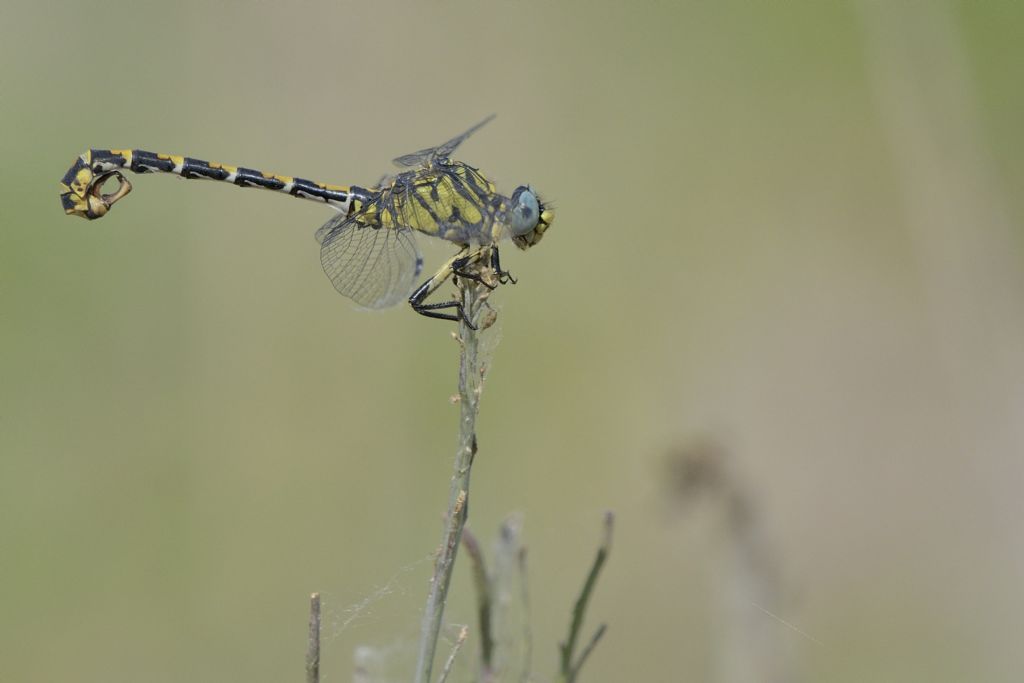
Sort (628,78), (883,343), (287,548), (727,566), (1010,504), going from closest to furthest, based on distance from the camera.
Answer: (727,566)
(1010,504)
(287,548)
(883,343)
(628,78)

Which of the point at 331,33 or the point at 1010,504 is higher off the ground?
the point at 331,33

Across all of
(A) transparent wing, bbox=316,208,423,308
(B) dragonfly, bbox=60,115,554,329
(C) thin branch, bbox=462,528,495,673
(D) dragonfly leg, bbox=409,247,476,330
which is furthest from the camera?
(A) transparent wing, bbox=316,208,423,308

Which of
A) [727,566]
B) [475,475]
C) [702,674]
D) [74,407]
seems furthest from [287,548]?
[727,566]

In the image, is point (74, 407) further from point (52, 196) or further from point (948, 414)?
point (948, 414)

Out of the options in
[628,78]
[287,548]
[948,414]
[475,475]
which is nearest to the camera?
[287,548]

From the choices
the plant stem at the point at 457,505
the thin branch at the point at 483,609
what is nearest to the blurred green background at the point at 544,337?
the thin branch at the point at 483,609

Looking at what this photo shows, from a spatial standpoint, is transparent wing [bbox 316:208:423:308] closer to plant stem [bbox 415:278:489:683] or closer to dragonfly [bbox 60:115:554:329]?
dragonfly [bbox 60:115:554:329]

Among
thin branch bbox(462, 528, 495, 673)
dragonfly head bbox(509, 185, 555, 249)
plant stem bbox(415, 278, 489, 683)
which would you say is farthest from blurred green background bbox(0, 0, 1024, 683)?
plant stem bbox(415, 278, 489, 683)

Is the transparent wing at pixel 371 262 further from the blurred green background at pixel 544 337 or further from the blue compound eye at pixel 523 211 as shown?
the blurred green background at pixel 544 337
